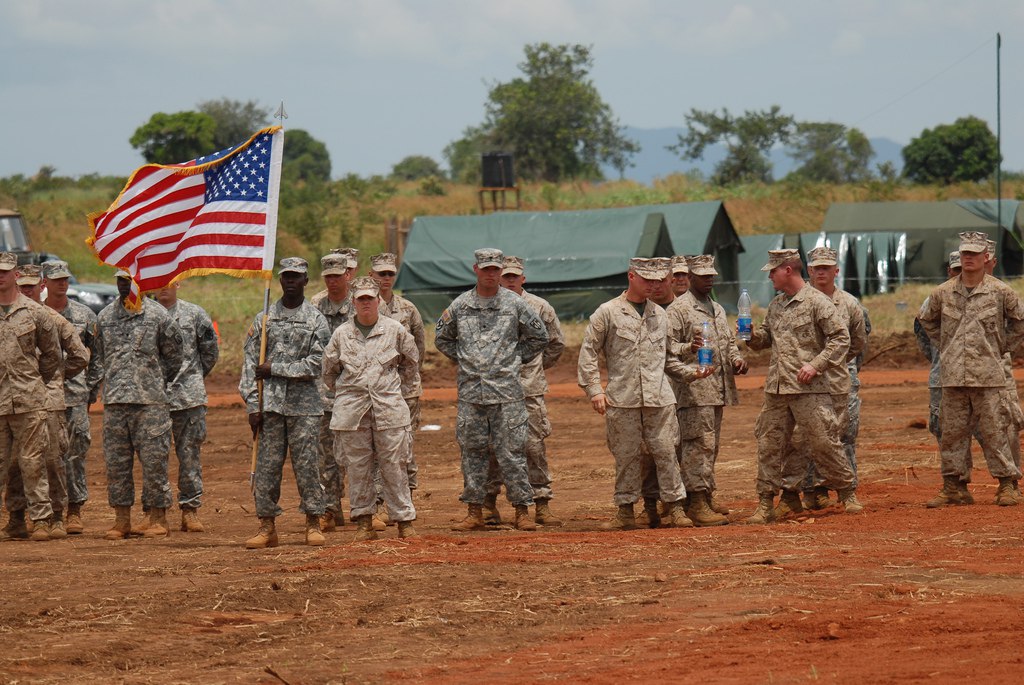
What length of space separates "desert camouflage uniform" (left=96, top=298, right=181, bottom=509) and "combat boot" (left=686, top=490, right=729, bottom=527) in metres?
4.27

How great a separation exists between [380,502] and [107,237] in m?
3.37

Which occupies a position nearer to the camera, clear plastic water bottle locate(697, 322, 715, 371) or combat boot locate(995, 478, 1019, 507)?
clear plastic water bottle locate(697, 322, 715, 371)

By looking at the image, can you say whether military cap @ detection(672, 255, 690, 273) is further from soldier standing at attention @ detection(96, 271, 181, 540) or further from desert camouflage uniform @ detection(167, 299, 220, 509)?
soldier standing at attention @ detection(96, 271, 181, 540)

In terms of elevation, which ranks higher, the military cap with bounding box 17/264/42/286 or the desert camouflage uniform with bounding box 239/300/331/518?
the military cap with bounding box 17/264/42/286

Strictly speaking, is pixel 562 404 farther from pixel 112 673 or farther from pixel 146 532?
pixel 112 673

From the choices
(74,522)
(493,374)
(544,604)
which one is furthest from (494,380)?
(74,522)

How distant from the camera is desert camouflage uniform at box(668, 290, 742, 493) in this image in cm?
1193

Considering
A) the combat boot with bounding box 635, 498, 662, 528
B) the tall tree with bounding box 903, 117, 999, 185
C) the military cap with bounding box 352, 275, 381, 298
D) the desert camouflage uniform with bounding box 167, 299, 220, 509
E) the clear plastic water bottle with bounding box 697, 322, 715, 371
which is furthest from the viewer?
the tall tree with bounding box 903, 117, 999, 185

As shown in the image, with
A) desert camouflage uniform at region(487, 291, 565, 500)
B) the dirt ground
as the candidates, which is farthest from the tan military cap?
the dirt ground

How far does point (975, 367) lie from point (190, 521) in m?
6.58

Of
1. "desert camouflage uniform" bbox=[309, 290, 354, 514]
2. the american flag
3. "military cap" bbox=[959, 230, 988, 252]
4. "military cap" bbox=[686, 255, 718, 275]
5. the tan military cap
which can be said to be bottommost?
"desert camouflage uniform" bbox=[309, 290, 354, 514]

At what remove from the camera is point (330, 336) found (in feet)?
37.8

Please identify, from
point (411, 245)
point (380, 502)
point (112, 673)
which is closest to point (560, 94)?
point (411, 245)

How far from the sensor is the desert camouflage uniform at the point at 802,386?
38.0 ft
